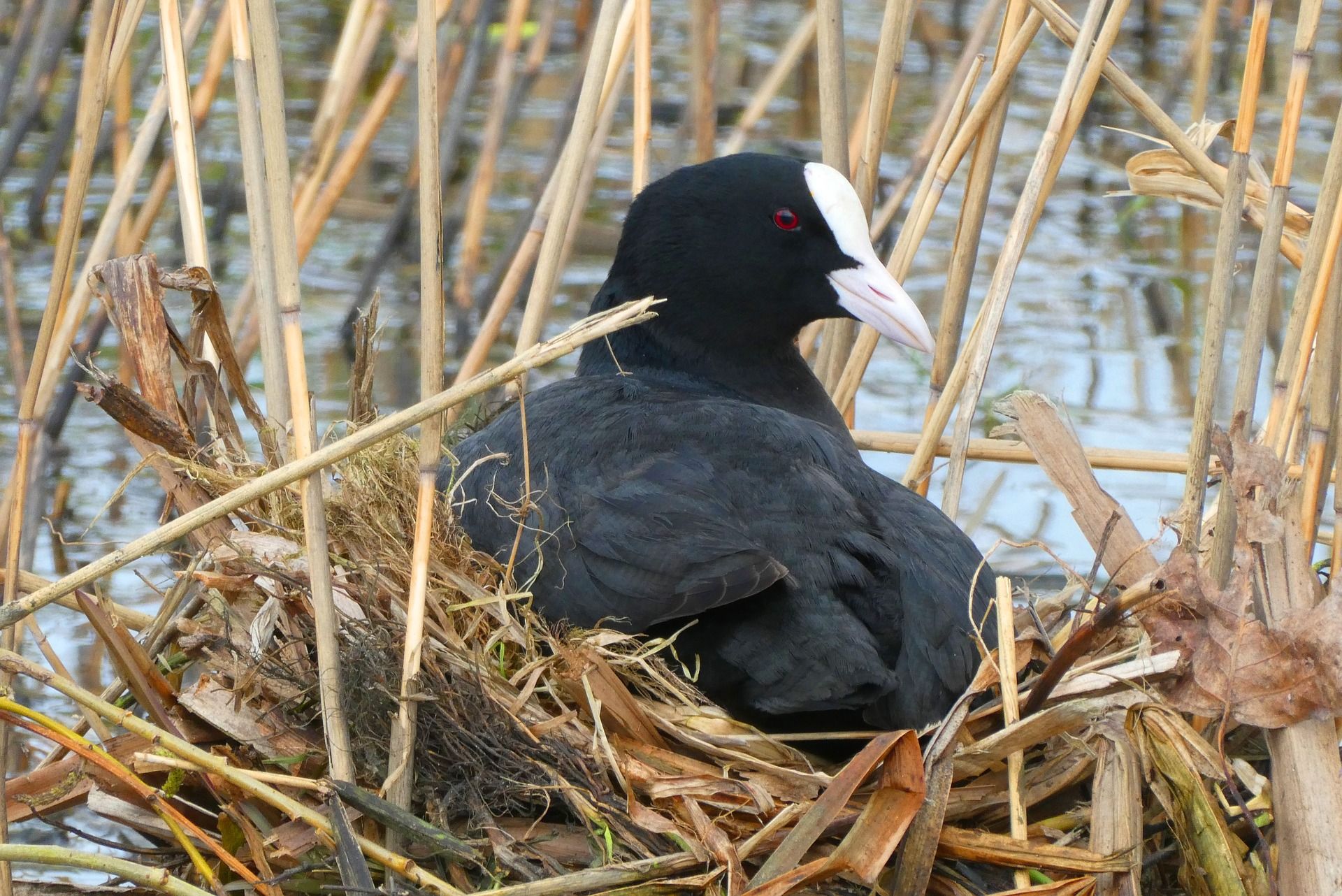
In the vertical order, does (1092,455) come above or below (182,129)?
below

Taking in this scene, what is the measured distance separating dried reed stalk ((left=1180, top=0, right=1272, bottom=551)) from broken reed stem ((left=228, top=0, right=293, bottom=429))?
3.18 ft

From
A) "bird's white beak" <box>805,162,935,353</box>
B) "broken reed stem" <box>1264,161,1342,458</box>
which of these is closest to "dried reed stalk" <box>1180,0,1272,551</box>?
"broken reed stem" <box>1264,161,1342,458</box>

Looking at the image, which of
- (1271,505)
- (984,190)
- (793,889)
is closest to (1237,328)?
(984,190)

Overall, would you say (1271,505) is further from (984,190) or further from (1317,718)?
(984,190)

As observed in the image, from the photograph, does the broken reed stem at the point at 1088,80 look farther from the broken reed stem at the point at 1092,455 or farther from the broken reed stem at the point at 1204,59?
the broken reed stem at the point at 1204,59

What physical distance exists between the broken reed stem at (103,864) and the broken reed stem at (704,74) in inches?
94.4

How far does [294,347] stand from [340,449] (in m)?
0.22

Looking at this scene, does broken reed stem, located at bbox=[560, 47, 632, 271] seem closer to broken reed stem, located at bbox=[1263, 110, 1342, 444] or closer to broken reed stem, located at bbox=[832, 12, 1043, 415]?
broken reed stem, located at bbox=[832, 12, 1043, 415]

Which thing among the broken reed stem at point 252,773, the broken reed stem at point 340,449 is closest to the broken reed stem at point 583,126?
the broken reed stem at point 340,449

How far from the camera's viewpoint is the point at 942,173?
236cm

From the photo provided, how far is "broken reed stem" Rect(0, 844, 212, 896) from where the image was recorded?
4.47 ft

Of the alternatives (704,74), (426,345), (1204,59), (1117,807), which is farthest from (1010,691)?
(1204,59)

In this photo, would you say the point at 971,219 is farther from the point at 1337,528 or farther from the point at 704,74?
the point at 704,74

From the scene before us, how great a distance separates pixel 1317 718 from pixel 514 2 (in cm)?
193
